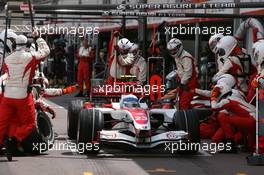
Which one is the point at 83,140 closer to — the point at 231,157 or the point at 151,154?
the point at 151,154

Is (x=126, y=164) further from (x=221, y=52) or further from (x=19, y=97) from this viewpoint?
(x=221, y=52)

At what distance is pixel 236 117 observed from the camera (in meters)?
11.4

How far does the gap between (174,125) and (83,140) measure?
151 cm

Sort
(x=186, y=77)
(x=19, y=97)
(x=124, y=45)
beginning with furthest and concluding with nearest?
(x=186, y=77) < (x=124, y=45) < (x=19, y=97)

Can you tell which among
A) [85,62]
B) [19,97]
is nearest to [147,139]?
[19,97]

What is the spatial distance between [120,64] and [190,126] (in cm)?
343

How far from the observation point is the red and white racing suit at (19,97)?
10172mm

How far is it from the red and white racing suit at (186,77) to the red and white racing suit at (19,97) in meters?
3.93

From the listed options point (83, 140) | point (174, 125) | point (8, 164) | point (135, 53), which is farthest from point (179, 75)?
point (8, 164)

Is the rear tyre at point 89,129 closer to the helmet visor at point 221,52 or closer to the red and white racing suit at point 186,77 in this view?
the helmet visor at point 221,52

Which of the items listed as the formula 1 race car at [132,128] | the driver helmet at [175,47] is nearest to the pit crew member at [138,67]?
the driver helmet at [175,47]

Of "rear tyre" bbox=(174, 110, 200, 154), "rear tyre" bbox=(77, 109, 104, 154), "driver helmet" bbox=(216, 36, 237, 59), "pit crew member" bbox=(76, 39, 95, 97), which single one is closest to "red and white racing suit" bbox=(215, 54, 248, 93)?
"driver helmet" bbox=(216, 36, 237, 59)

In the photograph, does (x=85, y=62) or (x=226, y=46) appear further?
(x=85, y=62)

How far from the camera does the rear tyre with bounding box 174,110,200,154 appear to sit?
34.8ft
